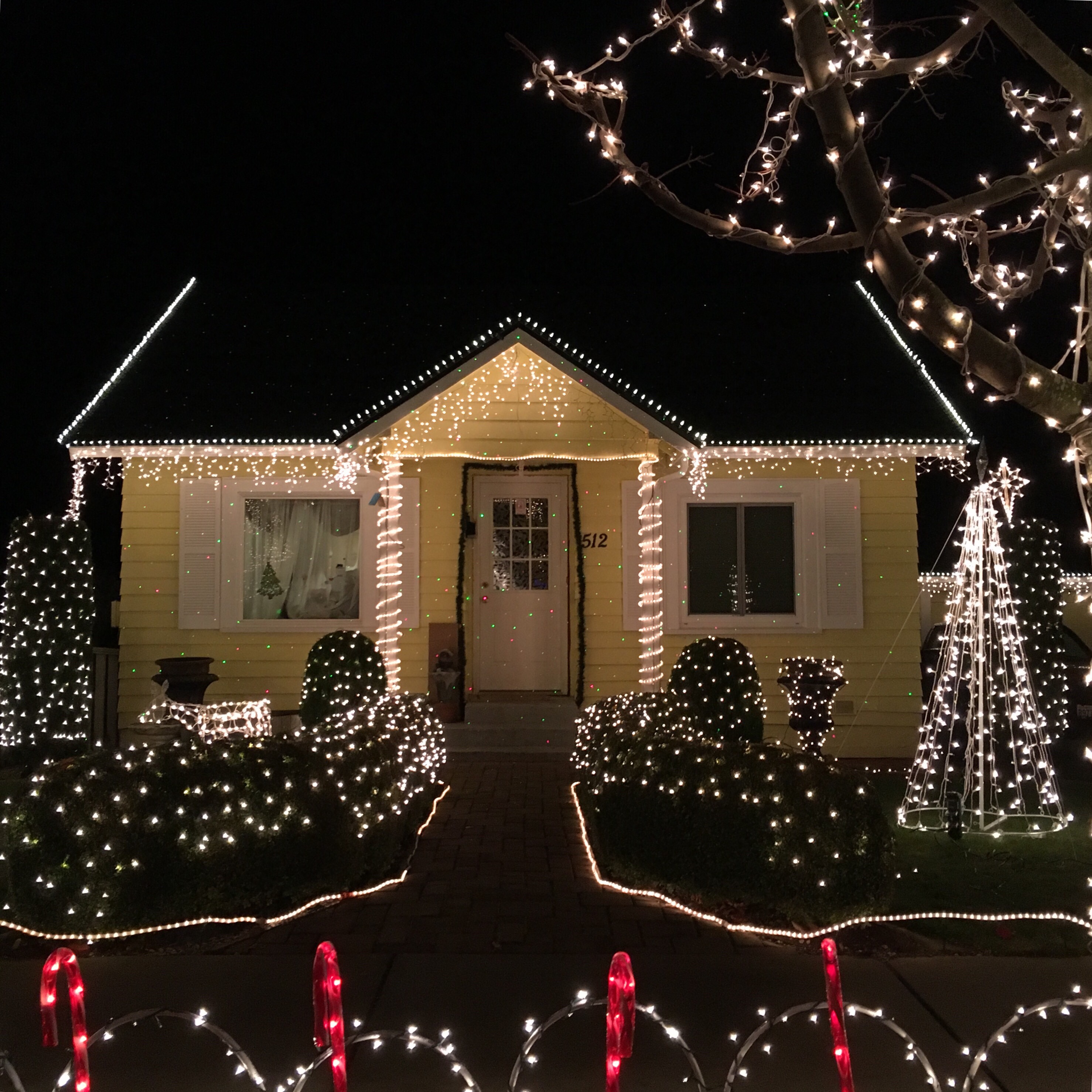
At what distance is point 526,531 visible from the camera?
11.8 meters

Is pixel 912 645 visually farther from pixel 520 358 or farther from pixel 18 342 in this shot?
pixel 18 342

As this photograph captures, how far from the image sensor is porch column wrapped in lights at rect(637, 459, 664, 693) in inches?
436

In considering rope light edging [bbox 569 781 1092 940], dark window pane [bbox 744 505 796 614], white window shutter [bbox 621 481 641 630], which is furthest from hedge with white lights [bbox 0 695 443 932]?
dark window pane [bbox 744 505 796 614]

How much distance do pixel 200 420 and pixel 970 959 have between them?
8.85 meters

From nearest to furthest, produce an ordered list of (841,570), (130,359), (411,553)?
(841,570) < (411,553) < (130,359)

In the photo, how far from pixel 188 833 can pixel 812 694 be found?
637 cm

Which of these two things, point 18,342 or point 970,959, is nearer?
point 970,959

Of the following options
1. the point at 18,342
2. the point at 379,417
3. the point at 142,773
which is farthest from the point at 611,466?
the point at 18,342

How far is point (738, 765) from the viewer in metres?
5.85

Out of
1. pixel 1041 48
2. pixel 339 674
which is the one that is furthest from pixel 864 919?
pixel 339 674


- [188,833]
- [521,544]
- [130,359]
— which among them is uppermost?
[130,359]

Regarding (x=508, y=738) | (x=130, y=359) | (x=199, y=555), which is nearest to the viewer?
(x=508, y=738)

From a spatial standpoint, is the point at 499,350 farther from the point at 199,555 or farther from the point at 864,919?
the point at 864,919

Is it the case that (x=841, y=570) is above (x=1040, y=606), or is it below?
above
